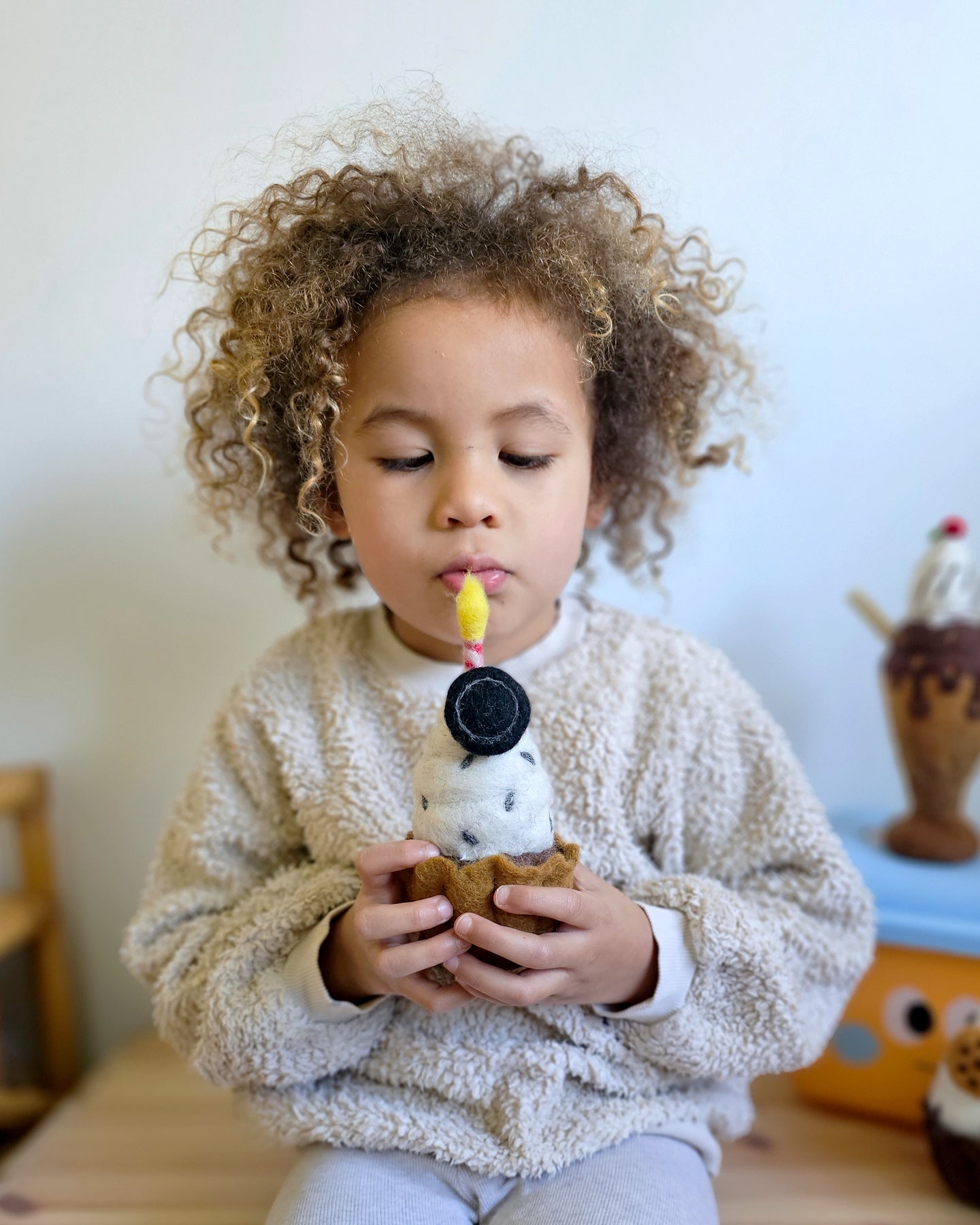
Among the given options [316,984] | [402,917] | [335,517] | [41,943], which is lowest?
[41,943]

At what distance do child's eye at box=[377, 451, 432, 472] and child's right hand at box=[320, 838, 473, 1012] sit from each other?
26 cm

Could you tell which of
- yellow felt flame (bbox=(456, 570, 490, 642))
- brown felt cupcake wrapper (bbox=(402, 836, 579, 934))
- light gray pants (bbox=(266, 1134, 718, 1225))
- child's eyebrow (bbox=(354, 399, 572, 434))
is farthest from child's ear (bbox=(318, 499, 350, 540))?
light gray pants (bbox=(266, 1134, 718, 1225))

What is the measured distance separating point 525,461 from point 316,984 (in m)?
0.41

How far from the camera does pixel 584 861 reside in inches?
32.7

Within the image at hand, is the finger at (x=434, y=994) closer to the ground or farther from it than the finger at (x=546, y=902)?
closer to the ground

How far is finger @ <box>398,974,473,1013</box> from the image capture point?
27.5 inches

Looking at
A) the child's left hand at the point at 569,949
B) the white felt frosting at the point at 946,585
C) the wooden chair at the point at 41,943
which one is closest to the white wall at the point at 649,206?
the wooden chair at the point at 41,943

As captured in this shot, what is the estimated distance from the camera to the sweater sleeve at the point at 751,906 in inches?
30.7

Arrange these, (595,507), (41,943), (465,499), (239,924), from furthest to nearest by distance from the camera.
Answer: (41,943) → (595,507) → (239,924) → (465,499)

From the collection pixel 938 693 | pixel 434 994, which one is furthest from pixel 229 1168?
pixel 938 693

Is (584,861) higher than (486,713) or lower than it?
lower

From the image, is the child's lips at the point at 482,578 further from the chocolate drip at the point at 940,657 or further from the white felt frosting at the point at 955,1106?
the white felt frosting at the point at 955,1106

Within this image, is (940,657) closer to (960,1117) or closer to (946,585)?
(946,585)

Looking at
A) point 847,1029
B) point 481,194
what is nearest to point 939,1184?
point 847,1029
